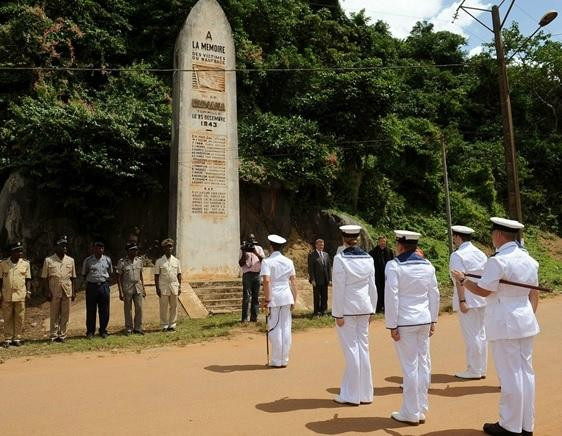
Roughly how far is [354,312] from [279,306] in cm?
192

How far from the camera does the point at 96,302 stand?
9922 millimetres

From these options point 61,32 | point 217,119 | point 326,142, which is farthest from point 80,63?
point 326,142

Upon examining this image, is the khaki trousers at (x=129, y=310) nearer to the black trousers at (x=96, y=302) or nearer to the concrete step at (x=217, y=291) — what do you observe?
the black trousers at (x=96, y=302)

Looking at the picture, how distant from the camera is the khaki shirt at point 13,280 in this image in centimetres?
920

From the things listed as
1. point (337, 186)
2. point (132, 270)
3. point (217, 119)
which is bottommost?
point (132, 270)

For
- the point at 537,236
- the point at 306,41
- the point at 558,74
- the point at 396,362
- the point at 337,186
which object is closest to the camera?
the point at 396,362

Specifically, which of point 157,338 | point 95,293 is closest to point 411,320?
point 157,338

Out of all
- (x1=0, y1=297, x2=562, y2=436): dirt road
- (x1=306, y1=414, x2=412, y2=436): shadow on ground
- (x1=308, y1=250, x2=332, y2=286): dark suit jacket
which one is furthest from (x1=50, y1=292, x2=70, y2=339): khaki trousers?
(x1=306, y1=414, x2=412, y2=436): shadow on ground

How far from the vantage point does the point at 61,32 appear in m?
19.3

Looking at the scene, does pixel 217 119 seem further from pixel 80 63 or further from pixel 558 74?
pixel 558 74

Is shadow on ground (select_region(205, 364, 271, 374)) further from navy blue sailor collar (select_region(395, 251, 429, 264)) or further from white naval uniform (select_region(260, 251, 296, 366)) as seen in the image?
navy blue sailor collar (select_region(395, 251, 429, 264))

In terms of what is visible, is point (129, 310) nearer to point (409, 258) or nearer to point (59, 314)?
point (59, 314)

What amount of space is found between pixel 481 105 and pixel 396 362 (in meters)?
27.5

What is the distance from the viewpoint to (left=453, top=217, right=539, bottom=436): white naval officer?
4.30m
